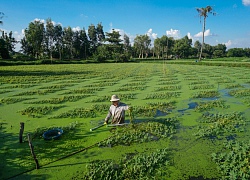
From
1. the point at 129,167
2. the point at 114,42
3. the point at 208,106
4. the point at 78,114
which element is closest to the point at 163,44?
the point at 114,42

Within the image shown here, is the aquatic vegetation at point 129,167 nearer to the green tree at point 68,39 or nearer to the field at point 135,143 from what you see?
the field at point 135,143

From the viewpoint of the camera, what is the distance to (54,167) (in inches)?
199

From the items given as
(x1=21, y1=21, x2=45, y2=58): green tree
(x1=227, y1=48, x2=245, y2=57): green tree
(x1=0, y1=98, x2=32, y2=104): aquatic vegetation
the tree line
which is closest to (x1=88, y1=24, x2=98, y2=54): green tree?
the tree line

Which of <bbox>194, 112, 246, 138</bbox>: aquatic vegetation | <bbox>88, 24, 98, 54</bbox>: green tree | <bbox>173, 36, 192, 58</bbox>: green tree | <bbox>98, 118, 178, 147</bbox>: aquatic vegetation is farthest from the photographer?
<bbox>173, 36, 192, 58</bbox>: green tree

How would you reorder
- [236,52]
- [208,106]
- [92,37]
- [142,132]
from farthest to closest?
[236,52] < [92,37] < [208,106] < [142,132]

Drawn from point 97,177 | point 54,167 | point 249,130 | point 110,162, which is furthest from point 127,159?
point 249,130

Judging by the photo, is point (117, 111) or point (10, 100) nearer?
point (117, 111)

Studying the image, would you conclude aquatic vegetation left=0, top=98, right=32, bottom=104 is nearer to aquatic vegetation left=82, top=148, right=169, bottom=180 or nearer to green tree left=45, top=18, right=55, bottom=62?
aquatic vegetation left=82, top=148, right=169, bottom=180

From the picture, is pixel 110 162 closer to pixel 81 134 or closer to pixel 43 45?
pixel 81 134

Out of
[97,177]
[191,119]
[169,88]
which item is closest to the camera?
[97,177]

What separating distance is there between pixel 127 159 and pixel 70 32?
66.7 meters

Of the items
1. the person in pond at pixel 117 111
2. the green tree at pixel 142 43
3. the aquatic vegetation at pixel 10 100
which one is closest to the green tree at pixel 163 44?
the green tree at pixel 142 43

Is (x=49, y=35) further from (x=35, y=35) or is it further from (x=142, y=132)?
(x=142, y=132)

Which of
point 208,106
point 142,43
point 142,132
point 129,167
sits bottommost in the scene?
point 129,167
